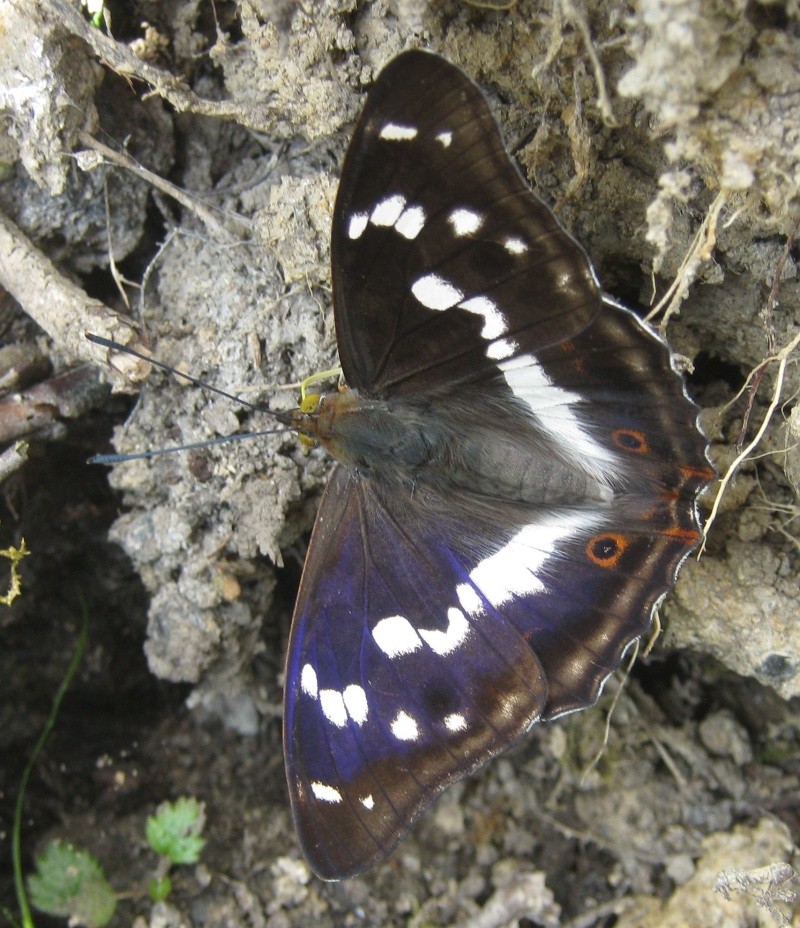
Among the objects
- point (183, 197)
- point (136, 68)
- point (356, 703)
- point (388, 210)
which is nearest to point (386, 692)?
point (356, 703)

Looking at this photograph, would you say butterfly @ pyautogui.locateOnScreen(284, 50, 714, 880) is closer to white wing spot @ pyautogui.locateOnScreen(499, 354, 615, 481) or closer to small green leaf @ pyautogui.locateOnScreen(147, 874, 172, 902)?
white wing spot @ pyautogui.locateOnScreen(499, 354, 615, 481)

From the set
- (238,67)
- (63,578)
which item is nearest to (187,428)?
(63,578)

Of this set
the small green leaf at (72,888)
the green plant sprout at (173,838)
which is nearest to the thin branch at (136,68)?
the green plant sprout at (173,838)

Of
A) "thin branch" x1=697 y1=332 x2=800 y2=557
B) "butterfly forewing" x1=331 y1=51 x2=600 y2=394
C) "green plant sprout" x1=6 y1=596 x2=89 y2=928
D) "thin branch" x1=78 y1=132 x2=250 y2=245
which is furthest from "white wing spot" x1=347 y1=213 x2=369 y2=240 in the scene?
"green plant sprout" x1=6 y1=596 x2=89 y2=928

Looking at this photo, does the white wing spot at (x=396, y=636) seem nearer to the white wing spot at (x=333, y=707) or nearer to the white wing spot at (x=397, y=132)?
the white wing spot at (x=333, y=707)

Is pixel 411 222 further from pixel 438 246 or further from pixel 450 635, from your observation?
pixel 450 635

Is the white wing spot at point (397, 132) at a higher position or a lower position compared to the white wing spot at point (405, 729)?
higher
